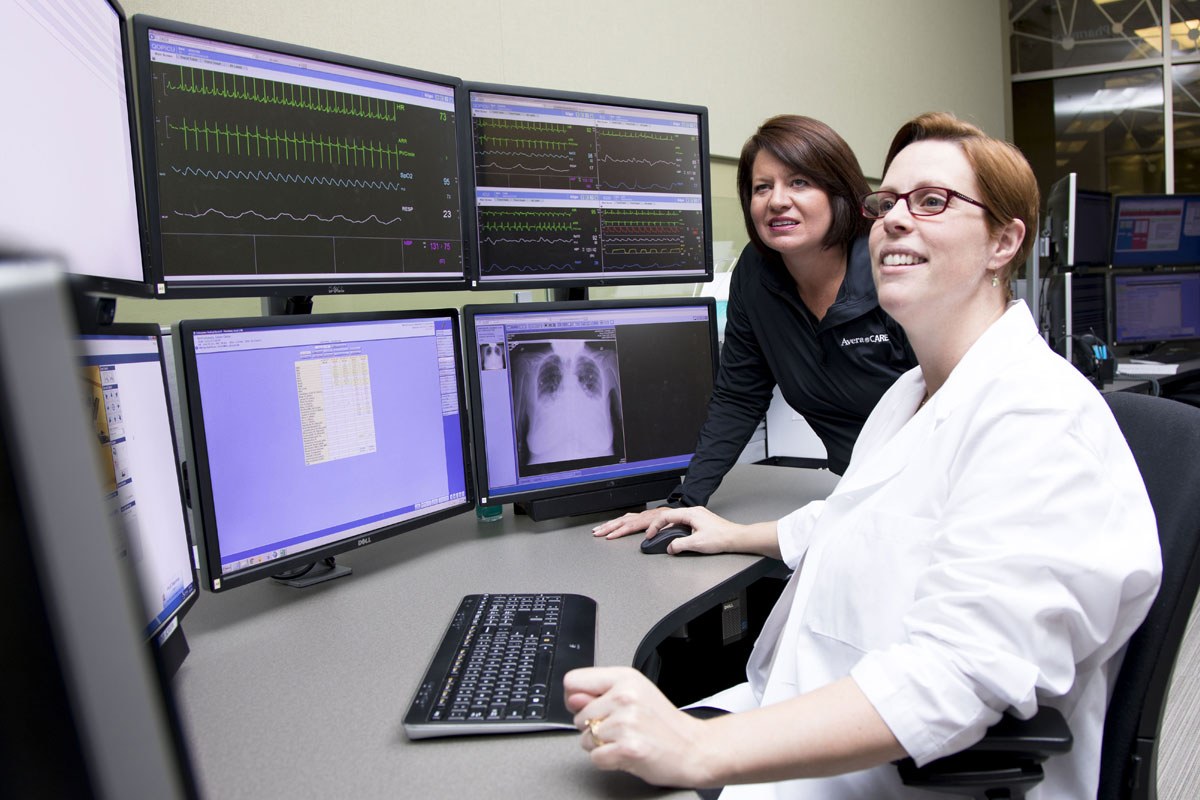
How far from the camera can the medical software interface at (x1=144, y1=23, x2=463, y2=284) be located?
1213mm

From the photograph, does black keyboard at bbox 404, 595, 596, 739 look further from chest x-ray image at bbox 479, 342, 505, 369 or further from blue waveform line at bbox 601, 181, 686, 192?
blue waveform line at bbox 601, 181, 686, 192

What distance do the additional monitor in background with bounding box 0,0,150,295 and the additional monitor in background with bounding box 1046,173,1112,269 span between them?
3.22 meters

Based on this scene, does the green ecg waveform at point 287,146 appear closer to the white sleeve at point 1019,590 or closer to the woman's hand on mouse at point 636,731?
the woman's hand on mouse at point 636,731

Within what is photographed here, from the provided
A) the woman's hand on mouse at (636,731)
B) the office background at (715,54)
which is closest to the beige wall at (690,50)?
the office background at (715,54)

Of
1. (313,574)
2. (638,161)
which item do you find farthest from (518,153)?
(313,574)

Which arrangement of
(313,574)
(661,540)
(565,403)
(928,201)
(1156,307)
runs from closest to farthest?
(928,201)
(313,574)
(661,540)
(565,403)
(1156,307)

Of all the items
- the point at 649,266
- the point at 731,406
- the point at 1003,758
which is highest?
the point at 649,266

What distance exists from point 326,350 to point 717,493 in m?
0.93

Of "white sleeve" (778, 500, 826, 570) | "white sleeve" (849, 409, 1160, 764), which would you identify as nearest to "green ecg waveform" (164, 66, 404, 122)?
"white sleeve" (778, 500, 826, 570)

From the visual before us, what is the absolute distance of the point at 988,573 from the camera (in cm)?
82

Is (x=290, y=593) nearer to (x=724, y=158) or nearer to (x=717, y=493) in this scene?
(x=717, y=493)

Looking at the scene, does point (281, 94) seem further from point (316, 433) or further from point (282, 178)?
point (316, 433)

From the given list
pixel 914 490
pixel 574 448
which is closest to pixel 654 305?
pixel 574 448

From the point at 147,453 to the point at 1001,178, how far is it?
109 cm
